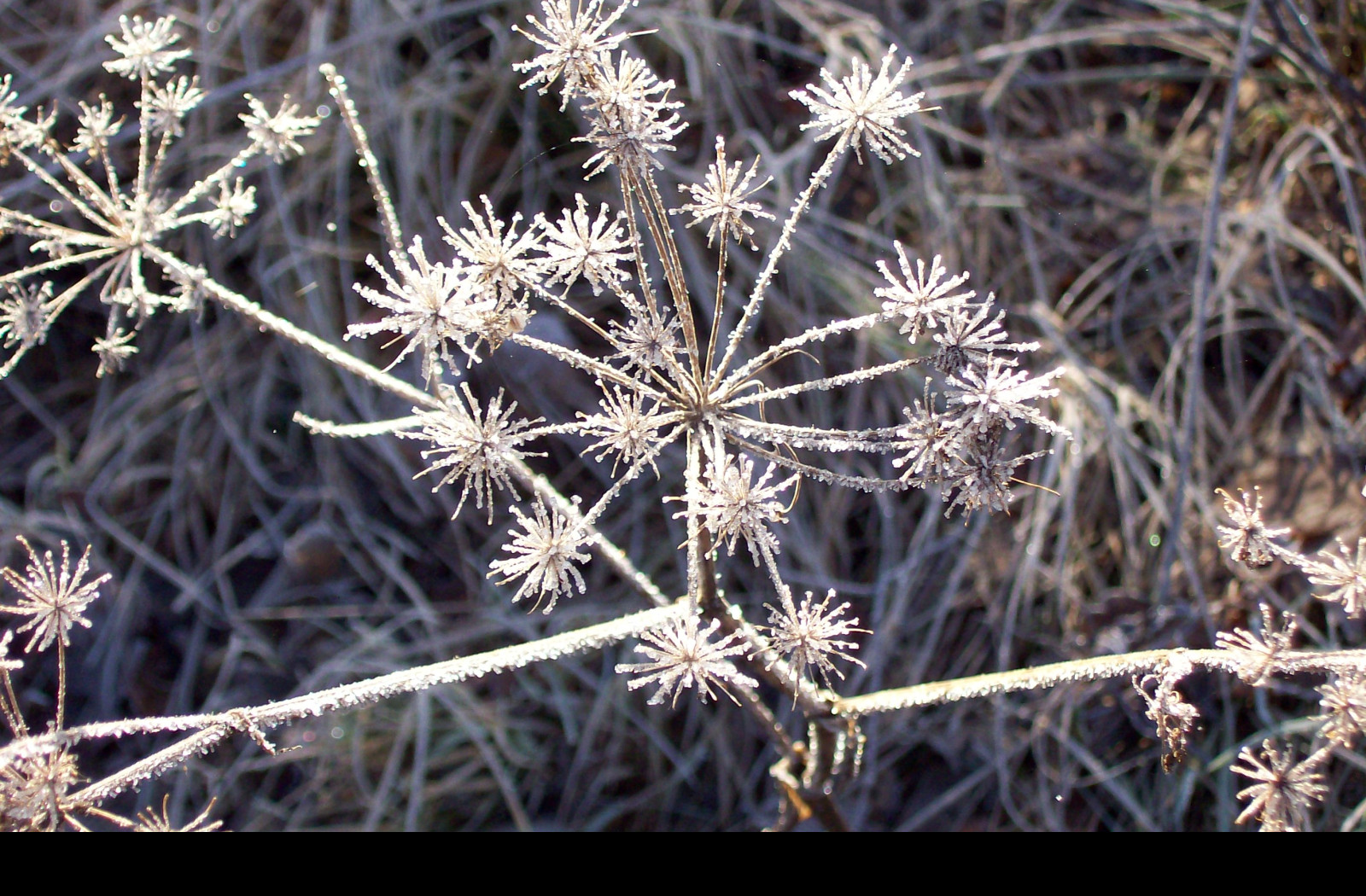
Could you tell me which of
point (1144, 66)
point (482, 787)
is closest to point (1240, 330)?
point (1144, 66)

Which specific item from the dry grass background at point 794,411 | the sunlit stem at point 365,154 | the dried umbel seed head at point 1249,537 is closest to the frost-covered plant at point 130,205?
the sunlit stem at point 365,154

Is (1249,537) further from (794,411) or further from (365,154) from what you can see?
(794,411)

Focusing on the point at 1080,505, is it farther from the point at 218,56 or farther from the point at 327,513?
the point at 218,56

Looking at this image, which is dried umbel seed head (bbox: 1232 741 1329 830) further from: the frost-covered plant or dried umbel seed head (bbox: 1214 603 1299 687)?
the frost-covered plant

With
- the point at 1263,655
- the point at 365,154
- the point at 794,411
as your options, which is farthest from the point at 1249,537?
the point at 794,411

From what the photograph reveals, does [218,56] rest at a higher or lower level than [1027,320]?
higher

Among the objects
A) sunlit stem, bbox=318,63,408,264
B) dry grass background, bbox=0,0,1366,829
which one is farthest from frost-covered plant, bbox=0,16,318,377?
dry grass background, bbox=0,0,1366,829

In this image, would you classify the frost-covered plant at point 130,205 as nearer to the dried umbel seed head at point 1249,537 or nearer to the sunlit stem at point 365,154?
the sunlit stem at point 365,154

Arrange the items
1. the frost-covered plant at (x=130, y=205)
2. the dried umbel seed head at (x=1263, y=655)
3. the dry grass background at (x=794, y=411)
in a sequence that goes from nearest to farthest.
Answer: the dried umbel seed head at (x=1263, y=655)
the frost-covered plant at (x=130, y=205)
the dry grass background at (x=794, y=411)
